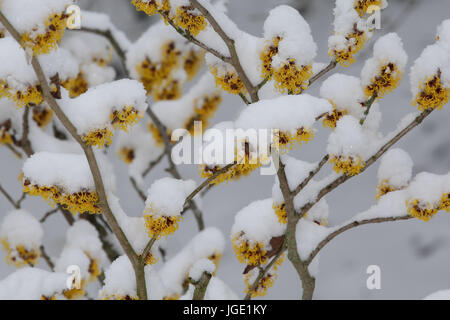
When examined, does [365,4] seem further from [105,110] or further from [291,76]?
[105,110]

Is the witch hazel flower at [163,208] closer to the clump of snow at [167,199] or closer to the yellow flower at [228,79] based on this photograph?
the clump of snow at [167,199]

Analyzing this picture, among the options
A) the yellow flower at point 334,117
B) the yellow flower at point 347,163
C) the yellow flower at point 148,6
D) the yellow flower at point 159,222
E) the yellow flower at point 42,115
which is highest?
the yellow flower at point 42,115

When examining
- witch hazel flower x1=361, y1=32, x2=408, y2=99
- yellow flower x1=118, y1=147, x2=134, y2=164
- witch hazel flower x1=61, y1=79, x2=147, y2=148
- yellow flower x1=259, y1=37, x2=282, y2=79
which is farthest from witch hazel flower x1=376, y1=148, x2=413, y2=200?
yellow flower x1=118, y1=147, x2=134, y2=164

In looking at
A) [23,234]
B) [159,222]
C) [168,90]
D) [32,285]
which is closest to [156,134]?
[168,90]

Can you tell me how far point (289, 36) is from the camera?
0.51 metres

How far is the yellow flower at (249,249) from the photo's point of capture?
24.1 inches

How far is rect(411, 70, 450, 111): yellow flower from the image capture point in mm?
528

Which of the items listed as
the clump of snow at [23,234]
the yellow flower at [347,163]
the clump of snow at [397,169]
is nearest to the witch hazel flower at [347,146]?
the yellow flower at [347,163]

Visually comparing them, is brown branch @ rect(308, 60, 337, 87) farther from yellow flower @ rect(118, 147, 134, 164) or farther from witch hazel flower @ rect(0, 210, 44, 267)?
yellow flower @ rect(118, 147, 134, 164)

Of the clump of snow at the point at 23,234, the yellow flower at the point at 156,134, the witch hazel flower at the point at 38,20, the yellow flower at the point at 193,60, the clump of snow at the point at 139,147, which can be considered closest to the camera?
the witch hazel flower at the point at 38,20

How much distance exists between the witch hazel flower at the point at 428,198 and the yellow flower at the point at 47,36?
38 cm

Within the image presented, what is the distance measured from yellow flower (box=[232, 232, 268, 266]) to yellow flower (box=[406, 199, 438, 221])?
6.5 inches
